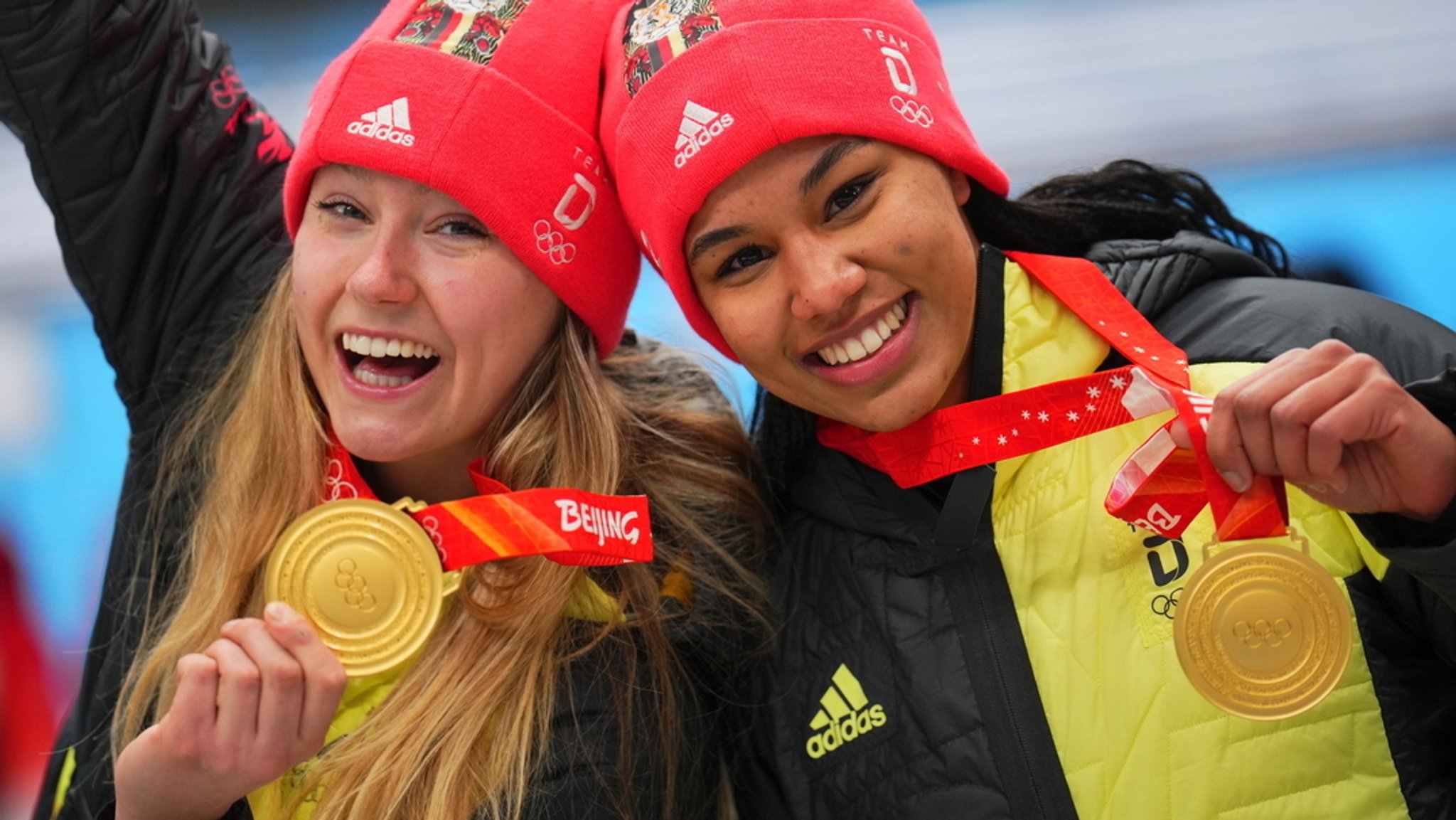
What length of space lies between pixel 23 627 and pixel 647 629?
2.89 meters

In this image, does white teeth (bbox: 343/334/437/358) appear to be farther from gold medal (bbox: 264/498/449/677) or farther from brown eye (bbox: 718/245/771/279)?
brown eye (bbox: 718/245/771/279)

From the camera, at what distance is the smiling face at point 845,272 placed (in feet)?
6.10

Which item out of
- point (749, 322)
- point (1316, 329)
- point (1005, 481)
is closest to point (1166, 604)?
point (1005, 481)

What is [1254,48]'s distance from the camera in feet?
15.7

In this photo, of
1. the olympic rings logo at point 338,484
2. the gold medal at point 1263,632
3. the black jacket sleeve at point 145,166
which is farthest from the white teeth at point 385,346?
the gold medal at point 1263,632

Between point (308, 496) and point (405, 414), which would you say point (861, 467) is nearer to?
point (405, 414)

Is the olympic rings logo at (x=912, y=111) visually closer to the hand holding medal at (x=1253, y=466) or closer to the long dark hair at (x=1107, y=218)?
the long dark hair at (x=1107, y=218)

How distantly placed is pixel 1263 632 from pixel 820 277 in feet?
2.32

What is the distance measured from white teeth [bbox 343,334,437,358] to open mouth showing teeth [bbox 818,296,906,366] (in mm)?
616

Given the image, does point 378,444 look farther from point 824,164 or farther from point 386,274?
point 824,164

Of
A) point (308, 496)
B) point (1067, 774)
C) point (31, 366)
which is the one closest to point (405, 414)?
point (308, 496)

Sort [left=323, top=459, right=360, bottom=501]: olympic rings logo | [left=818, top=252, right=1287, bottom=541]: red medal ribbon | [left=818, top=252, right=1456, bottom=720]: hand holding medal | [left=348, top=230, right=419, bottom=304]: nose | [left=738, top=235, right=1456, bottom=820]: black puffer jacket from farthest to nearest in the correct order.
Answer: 1. [left=323, top=459, right=360, bottom=501]: olympic rings logo
2. [left=348, top=230, right=419, bottom=304]: nose
3. [left=738, top=235, right=1456, bottom=820]: black puffer jacket
4. [left=818, top=252, right=1287, bottom=541]: red medal ribbon
5. [left=818, top=252, right=1456, bottom=720]: hand holding medal

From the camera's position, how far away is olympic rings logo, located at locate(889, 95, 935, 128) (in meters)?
1.92

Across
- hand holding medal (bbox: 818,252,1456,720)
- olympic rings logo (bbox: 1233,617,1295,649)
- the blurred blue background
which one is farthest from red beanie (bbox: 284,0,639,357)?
the blurred blue background
